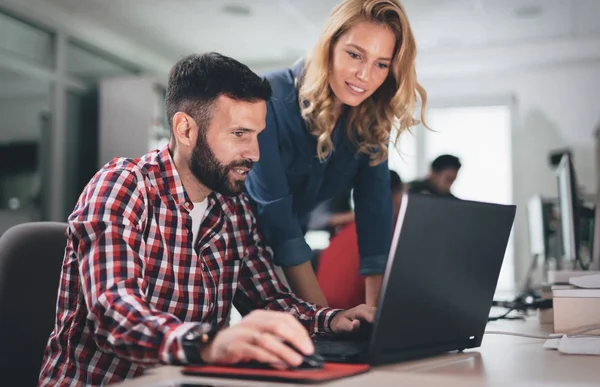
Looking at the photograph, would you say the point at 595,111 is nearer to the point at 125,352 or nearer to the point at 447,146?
the point at 447,146

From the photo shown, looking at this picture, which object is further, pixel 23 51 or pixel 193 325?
pixel 23 51

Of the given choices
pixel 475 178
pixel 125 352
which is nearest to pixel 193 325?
pixel 125 352

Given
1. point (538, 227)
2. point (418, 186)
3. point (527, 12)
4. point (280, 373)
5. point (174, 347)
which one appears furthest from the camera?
point (527, 12)

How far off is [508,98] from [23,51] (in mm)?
4738

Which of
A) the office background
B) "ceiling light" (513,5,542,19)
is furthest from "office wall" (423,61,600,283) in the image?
"ceiling light" (513,5,542,19)

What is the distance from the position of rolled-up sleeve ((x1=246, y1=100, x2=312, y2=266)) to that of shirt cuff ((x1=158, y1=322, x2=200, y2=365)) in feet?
2.15

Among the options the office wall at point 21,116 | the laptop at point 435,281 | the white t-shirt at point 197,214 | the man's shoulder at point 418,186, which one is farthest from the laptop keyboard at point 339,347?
the office wall at point 21,116

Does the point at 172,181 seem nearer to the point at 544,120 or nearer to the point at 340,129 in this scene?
the point at 340,129

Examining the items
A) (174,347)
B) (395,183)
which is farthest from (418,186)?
(174,347)

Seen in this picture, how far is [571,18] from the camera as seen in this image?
5.86 meters

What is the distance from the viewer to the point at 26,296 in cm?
125

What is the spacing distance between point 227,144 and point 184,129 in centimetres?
10

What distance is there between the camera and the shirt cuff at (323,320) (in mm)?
1229

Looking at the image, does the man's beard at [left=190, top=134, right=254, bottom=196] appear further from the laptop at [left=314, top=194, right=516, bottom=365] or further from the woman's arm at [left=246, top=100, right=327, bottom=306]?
the laptop at [left=314, top=194, right=516, bottom=365]
